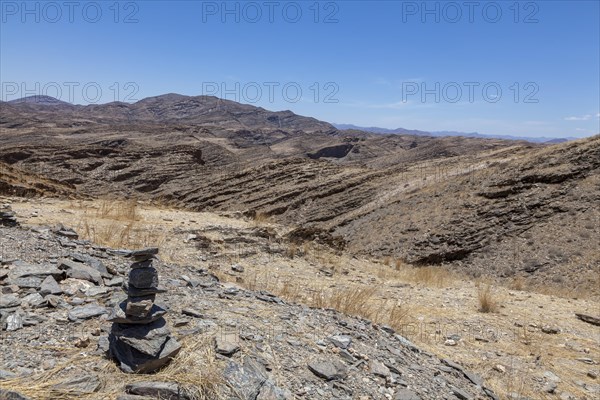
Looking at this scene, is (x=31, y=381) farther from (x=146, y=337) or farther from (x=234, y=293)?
(x=234, y=293)

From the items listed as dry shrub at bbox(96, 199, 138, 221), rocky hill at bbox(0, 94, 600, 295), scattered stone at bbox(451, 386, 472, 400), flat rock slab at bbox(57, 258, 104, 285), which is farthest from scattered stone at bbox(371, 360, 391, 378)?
rocky hill at bbox(0, 94, 600, 295)

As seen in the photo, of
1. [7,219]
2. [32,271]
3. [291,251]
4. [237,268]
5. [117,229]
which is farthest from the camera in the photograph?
[291,251]

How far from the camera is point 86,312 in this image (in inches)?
129

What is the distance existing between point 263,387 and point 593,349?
5.20 meters

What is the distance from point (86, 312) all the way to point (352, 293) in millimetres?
3936

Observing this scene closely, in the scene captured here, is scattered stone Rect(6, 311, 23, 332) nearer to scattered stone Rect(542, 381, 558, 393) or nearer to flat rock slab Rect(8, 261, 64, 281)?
flat rock slab Rect(8, 261, 64, 281)

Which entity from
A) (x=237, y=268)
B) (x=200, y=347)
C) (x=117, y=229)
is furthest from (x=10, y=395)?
(x=117, y=229)

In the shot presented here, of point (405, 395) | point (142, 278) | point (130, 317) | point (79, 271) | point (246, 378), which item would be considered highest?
point (142, 278)

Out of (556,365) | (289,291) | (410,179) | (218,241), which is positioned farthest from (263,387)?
(410,179)

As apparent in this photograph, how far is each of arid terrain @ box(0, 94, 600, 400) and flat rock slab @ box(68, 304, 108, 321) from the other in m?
0.02

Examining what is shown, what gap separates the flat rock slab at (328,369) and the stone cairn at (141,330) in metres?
1.03

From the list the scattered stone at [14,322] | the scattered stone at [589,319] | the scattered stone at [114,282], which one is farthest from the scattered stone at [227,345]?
the scattered stone at [589,319]

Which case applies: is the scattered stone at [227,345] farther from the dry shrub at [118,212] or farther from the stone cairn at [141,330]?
the dry shrub at [118,212]

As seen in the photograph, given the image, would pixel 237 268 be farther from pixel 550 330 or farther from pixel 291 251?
pixel 550 330
